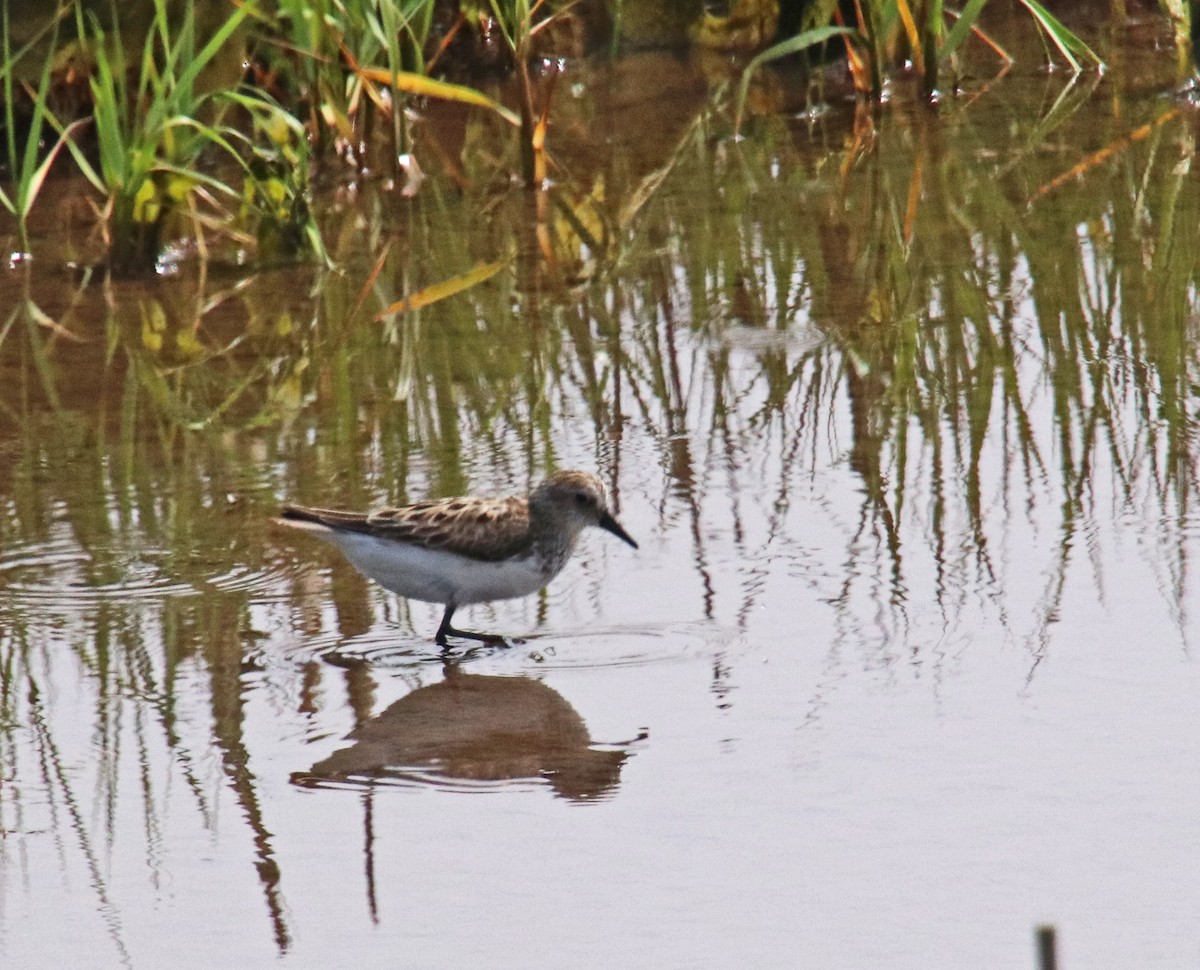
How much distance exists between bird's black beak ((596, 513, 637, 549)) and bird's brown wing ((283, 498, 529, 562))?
0.73 feet

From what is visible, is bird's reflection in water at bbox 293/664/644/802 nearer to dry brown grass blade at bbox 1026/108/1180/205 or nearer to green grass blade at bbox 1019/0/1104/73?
dry brown grass blade at bbox 1026/108/1180/205

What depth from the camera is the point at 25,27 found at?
10.7 m

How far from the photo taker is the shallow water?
13.9 feet

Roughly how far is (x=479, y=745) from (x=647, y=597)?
1.03 metres

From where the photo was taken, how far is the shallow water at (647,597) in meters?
4.23

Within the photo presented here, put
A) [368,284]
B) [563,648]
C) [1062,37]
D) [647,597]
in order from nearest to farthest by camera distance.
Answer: [563,648]
[647,597]
[368,284]
[1062,37]

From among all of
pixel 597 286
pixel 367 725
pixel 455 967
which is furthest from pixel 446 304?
pixel 455 967

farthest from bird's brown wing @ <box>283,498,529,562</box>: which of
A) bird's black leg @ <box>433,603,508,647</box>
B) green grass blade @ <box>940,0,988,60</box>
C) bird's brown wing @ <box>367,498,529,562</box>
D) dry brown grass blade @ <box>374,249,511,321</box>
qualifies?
green grass blade @ <box>940,0,988,60</box>

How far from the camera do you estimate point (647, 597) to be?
19.7 ft

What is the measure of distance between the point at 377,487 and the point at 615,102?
244 inches

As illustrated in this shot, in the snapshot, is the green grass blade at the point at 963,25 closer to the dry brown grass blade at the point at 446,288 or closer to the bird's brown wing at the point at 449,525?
the dry brown grass blade at the point at 446,288

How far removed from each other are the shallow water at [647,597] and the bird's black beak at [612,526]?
162 millimetres

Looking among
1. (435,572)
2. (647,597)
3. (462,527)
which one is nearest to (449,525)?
(462,527)

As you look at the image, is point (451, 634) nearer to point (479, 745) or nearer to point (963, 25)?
point (479, 745)
